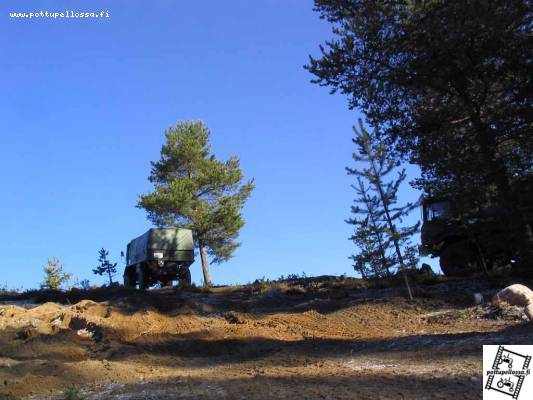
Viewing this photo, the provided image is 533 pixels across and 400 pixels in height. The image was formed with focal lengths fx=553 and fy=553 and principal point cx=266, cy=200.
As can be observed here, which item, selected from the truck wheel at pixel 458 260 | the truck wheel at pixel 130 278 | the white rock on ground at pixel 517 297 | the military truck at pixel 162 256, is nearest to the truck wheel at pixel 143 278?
the military truck at pixel 162 256

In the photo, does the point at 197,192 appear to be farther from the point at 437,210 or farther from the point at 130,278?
the point at 437,210

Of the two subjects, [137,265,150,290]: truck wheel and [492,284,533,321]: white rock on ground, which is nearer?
[492,284,533,321]: white rock on ground

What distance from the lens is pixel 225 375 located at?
25.2ft

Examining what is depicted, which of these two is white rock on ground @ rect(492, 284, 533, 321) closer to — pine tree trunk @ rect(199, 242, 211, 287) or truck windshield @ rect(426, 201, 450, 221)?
truck windshield @ rect(426, 201, 450, 221)

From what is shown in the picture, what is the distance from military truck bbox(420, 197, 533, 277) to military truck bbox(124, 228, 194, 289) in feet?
33.0

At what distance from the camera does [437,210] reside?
63.0 ft

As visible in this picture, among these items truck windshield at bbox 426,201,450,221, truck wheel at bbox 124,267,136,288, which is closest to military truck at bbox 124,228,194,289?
truck wheel at bbox 124,267,136,288

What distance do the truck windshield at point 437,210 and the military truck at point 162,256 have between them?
9975 mm

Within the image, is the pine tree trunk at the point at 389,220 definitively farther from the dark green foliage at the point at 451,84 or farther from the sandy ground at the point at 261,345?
the dark green foliage at the point at 451,84

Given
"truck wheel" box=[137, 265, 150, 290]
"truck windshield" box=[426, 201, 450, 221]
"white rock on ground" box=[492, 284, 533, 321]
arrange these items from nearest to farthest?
"white rock on ground" box=[492, 284, 533, 321], "truck windshield" box=[426, 201, 450, 221], "truck wheel" box=[137, 265, 150, 290]

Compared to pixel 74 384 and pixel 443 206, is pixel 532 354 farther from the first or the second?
pixel 443 206

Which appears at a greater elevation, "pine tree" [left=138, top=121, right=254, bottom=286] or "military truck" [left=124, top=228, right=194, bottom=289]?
"pine tree" [left=138, top=121, right=254, bottom=286]

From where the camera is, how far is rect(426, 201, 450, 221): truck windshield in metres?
18.6

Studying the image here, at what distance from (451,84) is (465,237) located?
5224 mm
